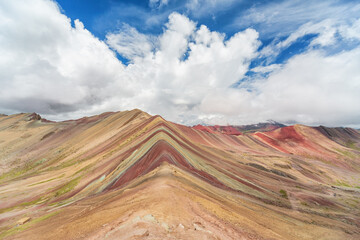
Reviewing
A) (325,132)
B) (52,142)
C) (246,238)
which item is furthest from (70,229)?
(325,132)

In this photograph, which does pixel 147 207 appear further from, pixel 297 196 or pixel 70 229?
pixel 297 196

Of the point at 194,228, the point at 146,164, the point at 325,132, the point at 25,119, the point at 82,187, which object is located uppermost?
the point at 25,119

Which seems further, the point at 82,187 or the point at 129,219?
the point at 82,187

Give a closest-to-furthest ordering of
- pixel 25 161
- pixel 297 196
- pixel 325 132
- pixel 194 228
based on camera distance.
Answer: pixel 194 228 < pixel 297 196 < pixel 25 161 < pixel 325 132

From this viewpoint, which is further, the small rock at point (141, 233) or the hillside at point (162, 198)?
the hillside at point (162, 198)

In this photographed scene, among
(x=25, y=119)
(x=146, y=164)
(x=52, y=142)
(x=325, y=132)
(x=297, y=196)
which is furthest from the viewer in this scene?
(x=325, y=132)

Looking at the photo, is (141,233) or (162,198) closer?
(141,233)

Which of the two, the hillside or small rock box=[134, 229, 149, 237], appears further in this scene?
the hillside

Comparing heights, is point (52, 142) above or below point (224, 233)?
above

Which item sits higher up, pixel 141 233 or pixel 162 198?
pixel 162 198
